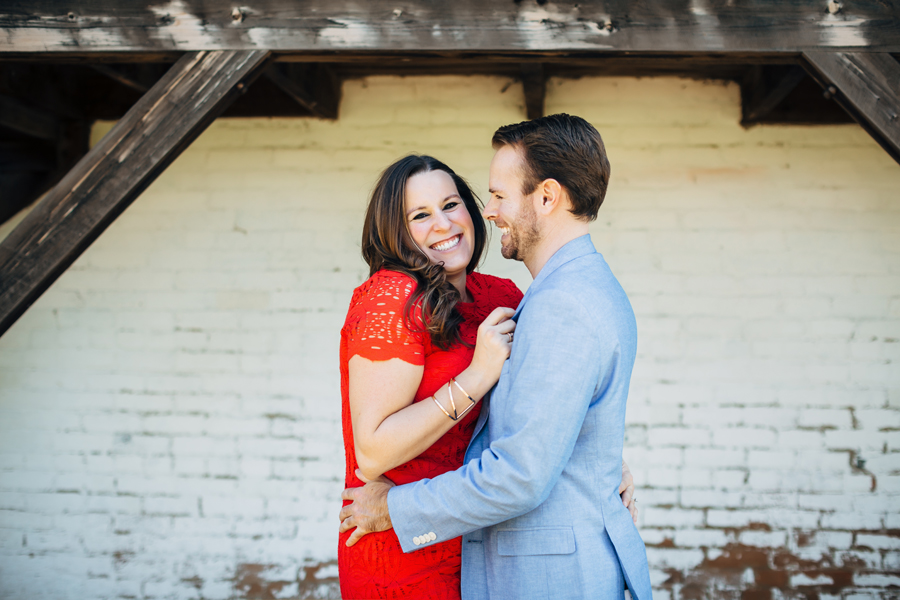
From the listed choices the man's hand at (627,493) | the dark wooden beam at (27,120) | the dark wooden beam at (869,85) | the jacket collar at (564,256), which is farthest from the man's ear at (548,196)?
the dark wooden beam at (27,120)

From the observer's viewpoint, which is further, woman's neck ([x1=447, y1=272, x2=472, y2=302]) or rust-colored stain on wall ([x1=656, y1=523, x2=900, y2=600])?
rust-colored stain on wall ([x1=656, y1=523, x2=900, y2=600])

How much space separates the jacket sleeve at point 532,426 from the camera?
3.92ft

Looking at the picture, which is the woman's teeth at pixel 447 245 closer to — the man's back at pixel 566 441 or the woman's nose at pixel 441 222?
the woman's nose at pixel 441 222

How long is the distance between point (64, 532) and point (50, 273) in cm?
220

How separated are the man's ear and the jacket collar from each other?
103mm

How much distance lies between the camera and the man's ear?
1.45 metres

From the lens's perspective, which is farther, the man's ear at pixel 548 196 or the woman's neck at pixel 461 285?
the woman's neck at pixel 461 285

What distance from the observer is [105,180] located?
2.05 m

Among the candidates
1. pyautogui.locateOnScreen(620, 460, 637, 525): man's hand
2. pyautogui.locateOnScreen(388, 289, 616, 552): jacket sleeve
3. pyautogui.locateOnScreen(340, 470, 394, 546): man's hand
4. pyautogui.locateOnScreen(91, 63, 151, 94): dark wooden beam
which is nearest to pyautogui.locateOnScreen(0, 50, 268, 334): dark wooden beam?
pyautogui.locateOnScreen(91, 63, 151, 94): dark wooden beam

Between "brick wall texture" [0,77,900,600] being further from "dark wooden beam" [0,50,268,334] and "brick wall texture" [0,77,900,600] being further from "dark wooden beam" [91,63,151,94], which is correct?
"dark wooden beam" [0,50,268,334]

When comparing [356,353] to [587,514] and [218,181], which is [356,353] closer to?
[587,514]

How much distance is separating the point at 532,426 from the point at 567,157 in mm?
654

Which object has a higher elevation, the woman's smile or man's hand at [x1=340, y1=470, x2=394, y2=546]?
the woman's smile

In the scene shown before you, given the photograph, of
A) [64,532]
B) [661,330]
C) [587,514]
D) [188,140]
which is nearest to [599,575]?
[587,514]
